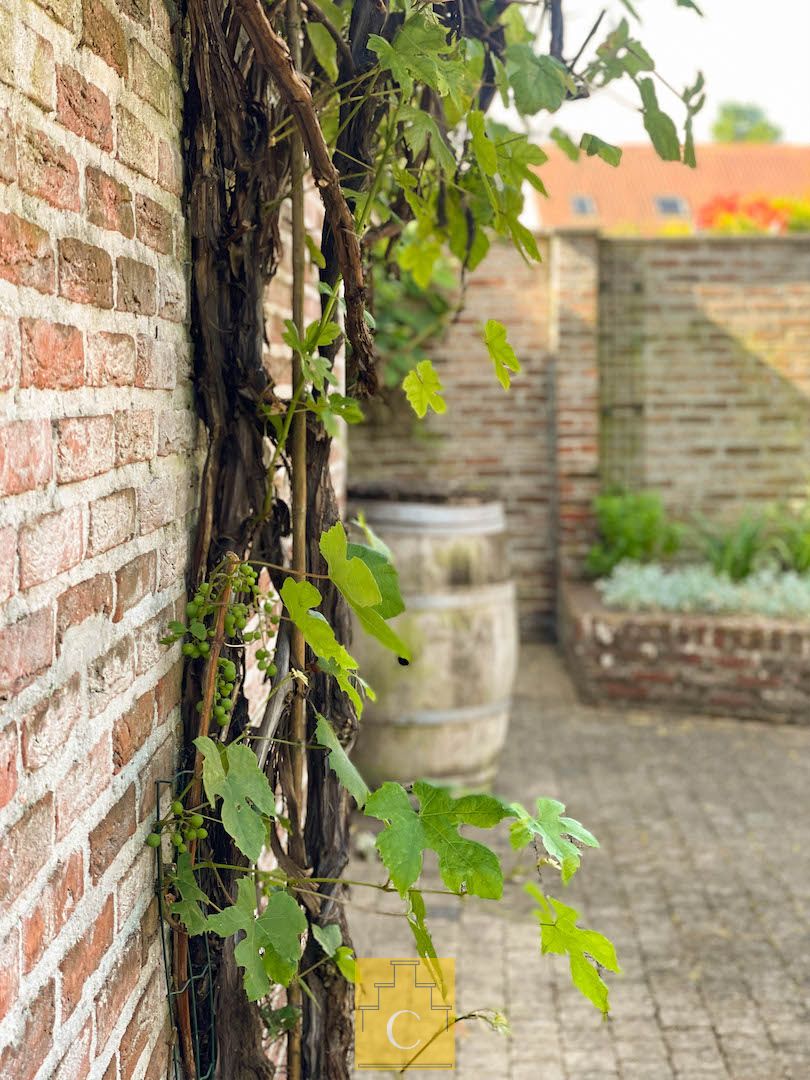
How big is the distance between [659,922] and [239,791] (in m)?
2.38

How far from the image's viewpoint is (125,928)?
145cm

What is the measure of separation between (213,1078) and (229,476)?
953 mm

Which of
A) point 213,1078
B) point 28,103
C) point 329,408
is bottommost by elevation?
point 213,1078

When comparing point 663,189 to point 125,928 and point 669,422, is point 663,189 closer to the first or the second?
point 669,422

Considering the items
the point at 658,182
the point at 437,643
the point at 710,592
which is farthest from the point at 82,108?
the point at 658,182

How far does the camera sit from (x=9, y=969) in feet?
3.44

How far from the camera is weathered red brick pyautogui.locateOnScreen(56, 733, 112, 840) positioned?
3.93ft

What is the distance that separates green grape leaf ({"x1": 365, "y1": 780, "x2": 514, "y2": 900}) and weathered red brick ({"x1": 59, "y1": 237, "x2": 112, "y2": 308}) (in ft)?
2.48

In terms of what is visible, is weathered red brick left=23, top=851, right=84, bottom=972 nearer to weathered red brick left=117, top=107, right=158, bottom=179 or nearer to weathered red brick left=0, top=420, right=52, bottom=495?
weathered red brick left=0, top=420, right=52, bottom=495

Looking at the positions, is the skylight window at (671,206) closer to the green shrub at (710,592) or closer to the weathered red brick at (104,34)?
the green shrub at (710,592)

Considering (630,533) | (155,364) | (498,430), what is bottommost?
(630,533)

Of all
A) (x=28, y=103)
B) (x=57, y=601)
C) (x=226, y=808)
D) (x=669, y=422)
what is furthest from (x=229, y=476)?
(x=669, y=422)

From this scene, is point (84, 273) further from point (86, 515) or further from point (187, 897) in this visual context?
point (187, 897)

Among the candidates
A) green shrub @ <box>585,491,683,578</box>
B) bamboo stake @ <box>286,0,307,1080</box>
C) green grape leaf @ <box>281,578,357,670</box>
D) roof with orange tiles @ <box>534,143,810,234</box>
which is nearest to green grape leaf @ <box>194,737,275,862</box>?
green grape leaf @ <box>281,578,357,670</box>
